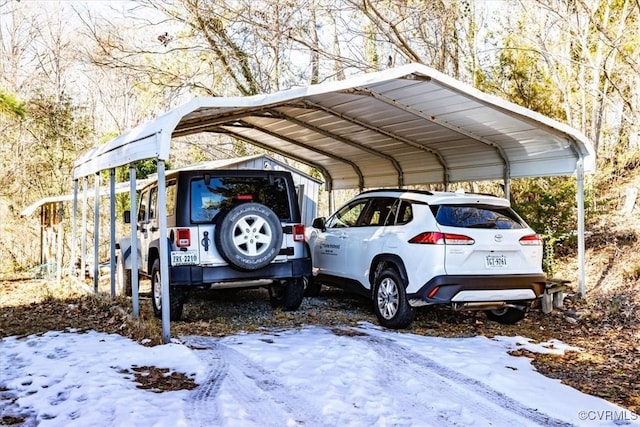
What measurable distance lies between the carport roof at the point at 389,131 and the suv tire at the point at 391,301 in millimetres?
2416

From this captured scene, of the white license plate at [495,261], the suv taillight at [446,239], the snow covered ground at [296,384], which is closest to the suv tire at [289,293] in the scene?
the snow covered ground at [296,384]

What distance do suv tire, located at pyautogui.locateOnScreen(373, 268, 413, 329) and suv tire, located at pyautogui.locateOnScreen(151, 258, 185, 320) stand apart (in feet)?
8.32

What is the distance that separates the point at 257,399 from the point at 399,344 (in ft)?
7.35

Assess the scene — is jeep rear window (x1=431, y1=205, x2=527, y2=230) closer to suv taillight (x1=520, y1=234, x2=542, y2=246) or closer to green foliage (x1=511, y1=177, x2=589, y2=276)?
suv taillight (x1=520, y1=234, x2=542, y2=246)

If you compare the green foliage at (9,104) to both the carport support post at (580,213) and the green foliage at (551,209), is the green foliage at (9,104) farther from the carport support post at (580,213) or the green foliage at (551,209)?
the green foliage at (551,209)

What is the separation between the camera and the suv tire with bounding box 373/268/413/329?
23.3 feet

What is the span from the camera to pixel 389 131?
10.3 metres

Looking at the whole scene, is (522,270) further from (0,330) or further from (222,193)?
(0,330)

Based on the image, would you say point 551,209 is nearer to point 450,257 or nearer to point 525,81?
point 525,81

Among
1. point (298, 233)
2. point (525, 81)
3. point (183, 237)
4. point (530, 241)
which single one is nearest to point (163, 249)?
point (183, 237)

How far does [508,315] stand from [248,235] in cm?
355

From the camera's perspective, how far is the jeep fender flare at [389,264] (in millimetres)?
7057

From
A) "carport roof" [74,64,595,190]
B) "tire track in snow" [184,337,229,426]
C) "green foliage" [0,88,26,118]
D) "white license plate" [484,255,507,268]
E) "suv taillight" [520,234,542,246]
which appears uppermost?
"green foliage" [0,88,26,118]

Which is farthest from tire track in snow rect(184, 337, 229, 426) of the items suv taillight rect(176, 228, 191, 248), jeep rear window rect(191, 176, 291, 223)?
jeep rear window rect(191, 176, 291, 223)
